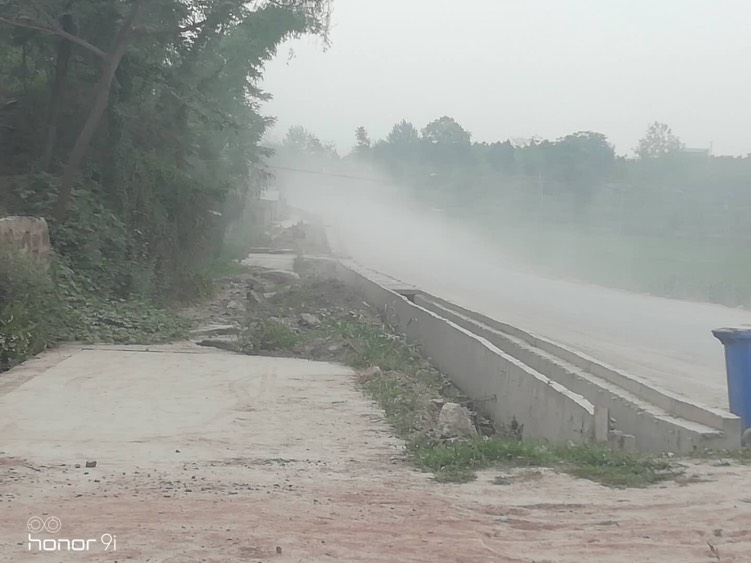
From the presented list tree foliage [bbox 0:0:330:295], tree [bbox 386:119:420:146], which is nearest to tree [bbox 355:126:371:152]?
tree [bbox 386:119:420:146]

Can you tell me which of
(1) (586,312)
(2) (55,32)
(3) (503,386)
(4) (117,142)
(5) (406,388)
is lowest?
(1) (586,312)

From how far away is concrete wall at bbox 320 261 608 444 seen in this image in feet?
30.0

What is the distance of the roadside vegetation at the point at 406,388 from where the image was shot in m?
7.44

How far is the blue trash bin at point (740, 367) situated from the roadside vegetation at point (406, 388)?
159 cm

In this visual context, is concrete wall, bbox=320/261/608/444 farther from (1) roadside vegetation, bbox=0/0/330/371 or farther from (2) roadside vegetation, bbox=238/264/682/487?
(1) roadside vegetation, bbox=0/0/330/371

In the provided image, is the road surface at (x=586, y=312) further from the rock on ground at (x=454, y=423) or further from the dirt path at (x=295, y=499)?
the dirt path at (x=295, y=499)

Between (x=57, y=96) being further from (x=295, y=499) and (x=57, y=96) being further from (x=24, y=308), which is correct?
(x=295, y=499)

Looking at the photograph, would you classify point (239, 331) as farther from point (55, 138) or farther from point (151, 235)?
point (55, 138)

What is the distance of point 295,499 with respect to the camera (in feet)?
21.4

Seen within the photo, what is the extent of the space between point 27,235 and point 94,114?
4.91m

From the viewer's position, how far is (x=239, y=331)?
60.8 ft

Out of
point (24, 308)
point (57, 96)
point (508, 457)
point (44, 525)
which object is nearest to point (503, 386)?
point (508, 457)

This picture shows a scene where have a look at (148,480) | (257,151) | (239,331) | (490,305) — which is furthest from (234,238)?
(148,480)

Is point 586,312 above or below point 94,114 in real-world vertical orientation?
below
